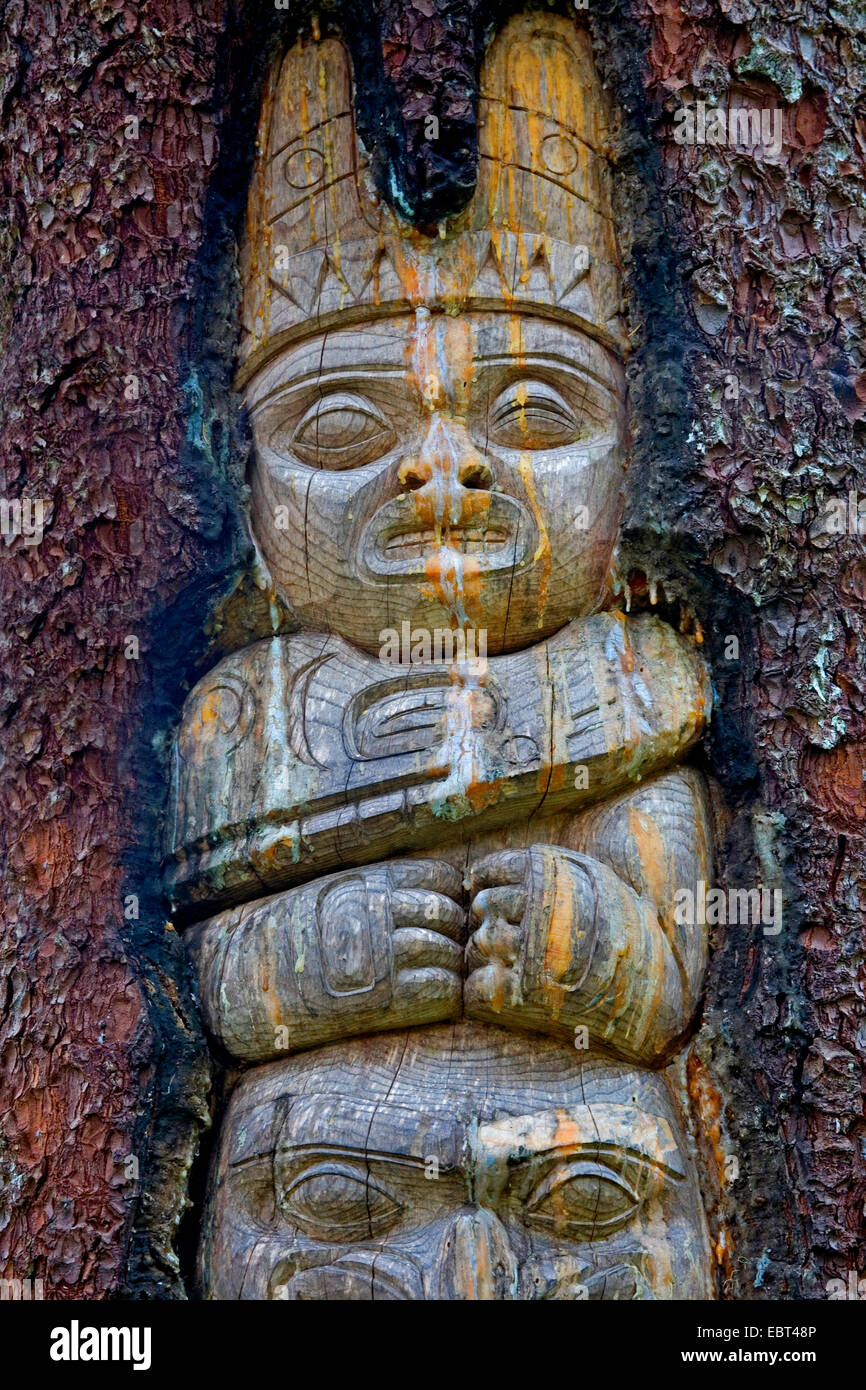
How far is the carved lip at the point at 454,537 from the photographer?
795 cm

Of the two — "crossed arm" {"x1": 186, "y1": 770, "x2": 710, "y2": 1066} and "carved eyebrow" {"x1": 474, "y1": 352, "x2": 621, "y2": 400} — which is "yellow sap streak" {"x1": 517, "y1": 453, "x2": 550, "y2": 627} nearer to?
"carved eyebrow" {"x1": 474, "y1": 352, "x2": 621, "y2": 400}

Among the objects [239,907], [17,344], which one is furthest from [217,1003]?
[17,344]

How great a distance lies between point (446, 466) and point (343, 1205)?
2606 mm

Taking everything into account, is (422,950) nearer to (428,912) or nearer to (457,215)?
(428,912)

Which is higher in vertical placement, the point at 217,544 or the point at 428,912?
the point at 217,544

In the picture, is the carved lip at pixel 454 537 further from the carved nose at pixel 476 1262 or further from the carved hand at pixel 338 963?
the carved nose at pixel 476 1262

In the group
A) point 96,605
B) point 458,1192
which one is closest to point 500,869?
point 458,1192

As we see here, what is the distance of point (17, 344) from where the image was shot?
8.14 metres

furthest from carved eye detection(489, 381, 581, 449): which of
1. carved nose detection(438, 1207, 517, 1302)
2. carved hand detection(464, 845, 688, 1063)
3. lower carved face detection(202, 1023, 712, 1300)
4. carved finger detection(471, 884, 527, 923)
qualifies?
carved nose detection(438, 1207, 517, 1302)

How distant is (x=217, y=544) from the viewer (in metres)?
7.95

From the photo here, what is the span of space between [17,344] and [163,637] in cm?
124

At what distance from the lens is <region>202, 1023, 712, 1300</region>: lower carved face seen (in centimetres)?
693
